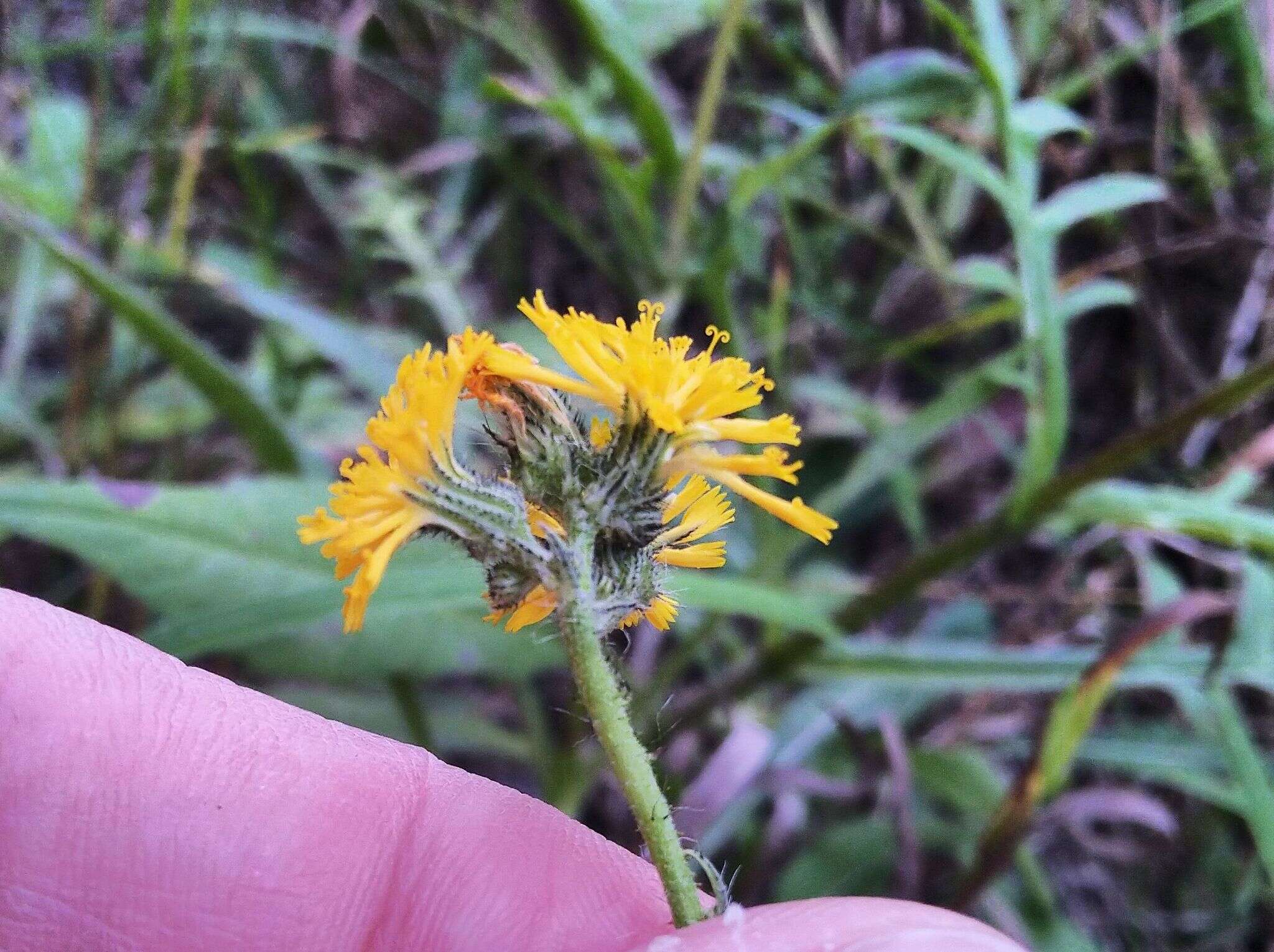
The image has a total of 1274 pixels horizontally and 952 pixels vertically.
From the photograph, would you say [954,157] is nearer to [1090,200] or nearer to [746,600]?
[1090,200]

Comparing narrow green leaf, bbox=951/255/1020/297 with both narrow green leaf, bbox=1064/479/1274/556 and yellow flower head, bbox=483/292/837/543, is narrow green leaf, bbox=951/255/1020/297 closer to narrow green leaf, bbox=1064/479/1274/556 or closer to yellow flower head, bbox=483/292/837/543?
narrow green leaf, bbox=1064/479/1274/556

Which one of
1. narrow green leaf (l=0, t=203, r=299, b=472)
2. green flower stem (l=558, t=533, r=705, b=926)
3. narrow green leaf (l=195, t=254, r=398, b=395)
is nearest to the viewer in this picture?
green flower stem (l=558, t=533, r=705, b=926)

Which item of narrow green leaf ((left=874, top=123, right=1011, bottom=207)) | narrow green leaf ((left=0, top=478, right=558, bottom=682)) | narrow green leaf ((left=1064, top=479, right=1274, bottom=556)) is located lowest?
narrow green leaf ((left=0, top=478, right=558, bottom=682))

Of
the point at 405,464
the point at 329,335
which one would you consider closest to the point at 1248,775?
the point at 405,464

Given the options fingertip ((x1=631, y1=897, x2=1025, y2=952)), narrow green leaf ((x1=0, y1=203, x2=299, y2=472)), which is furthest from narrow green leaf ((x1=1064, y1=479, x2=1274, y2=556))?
narrow green leaf ((x1=0, y1=203, x2=299, y2=472))

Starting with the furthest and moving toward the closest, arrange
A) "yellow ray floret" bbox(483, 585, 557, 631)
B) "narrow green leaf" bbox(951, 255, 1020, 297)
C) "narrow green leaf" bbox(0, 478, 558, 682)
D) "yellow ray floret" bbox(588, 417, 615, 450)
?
1. "narrow green leaf" bbox(951, 255, 1020, 297)
2. "narrow green leaf" bbox(0, 478, 558, 682)
3. "yellow ray floret" bbox(588, 417, 615, 450)
4. "yellow ray floret" bbox(483, 585, 557, 631)

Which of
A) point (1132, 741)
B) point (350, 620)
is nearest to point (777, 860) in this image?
point (1132, 741)

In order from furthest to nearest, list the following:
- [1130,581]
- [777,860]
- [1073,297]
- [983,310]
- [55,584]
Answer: [1130,581], [55,584], [983,310], [777,860], [1073,297]

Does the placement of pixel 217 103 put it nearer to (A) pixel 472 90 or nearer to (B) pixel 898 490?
(A) pixel 472 90
